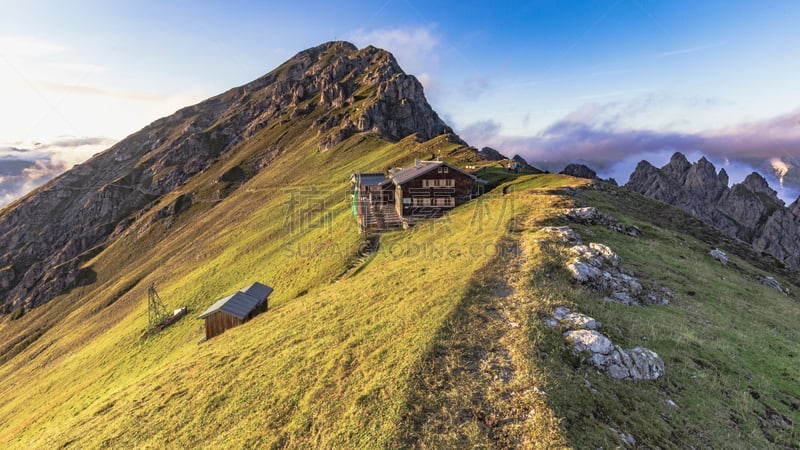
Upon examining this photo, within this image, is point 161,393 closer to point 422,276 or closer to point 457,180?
point 422,276

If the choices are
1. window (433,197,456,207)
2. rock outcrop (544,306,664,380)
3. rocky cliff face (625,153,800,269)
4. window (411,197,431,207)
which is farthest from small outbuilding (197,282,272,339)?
rocky cliff face (625,153,800,269)

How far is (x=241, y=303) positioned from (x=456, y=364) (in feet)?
92.0

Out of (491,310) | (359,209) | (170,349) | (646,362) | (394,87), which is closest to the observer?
(646,362)

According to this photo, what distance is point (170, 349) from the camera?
4462 centimetres

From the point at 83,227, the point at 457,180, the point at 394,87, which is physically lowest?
the point at 83,227

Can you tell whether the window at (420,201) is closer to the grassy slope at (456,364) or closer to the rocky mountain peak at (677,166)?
the grassy slope at (456,364)

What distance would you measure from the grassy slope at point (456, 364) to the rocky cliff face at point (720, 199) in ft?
497

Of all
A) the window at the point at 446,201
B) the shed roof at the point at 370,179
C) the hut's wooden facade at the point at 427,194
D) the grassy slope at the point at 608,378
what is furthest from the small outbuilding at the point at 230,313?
the shed roof at the point at 370,179

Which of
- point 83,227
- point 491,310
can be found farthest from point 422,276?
point 83,227

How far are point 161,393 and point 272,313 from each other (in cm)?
1298

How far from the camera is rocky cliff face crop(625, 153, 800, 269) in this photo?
5832 inches

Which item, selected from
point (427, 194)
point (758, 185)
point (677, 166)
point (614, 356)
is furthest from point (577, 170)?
point (614, 356)

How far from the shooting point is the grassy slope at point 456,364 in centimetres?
1455

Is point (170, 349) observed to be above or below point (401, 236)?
below
